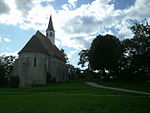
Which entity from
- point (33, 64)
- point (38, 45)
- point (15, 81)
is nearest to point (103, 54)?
point (38, 45)

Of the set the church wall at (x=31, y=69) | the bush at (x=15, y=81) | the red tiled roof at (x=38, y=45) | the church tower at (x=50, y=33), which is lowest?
the bush at (x=15, y=81)

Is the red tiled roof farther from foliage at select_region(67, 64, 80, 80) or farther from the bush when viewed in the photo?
foliage at select_region(67, 64, 80, 80)

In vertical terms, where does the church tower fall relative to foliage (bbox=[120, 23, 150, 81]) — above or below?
above

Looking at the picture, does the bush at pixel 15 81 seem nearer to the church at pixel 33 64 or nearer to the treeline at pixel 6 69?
the church at pixel 33 64

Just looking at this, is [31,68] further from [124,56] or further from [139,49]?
[139,49]

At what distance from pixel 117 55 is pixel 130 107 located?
35.0 metres

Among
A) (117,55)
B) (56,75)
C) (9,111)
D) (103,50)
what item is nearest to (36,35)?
(56,75)

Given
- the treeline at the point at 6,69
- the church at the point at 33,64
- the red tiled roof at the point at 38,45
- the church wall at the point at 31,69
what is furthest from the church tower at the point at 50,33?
the church wall at the point at 31,69

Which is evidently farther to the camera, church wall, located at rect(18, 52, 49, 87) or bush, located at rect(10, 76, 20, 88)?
church wall, located at rect(18, 52, 49, 87)

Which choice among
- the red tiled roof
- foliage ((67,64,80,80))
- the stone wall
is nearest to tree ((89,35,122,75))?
the stone wall

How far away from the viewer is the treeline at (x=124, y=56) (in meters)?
41.3

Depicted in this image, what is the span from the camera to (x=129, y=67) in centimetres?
4644

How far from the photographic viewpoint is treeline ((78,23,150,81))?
41281 mm

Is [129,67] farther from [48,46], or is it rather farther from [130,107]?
[130,107]
